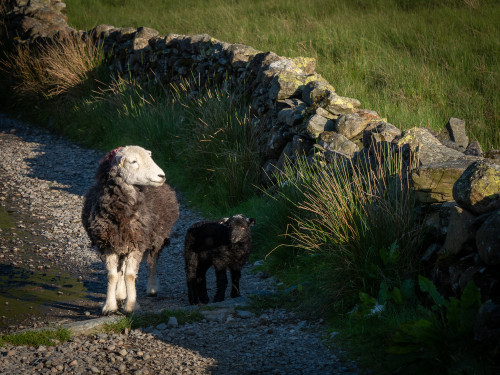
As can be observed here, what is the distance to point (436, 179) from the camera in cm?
512

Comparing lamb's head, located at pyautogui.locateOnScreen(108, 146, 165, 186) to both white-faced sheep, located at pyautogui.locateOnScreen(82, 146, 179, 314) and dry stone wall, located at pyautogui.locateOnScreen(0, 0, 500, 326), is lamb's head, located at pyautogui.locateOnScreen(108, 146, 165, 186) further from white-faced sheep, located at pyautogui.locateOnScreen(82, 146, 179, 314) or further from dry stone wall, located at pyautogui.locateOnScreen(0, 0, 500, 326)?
dry stone wall, located at pyautogui.locateOnScreen(0, 0, 500, 326)

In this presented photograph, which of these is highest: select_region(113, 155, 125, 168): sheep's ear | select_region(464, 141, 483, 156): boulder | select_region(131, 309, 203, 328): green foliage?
select_region(113, 155, 125, 168): sheep's ear

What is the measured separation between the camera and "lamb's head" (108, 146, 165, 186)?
5.71m

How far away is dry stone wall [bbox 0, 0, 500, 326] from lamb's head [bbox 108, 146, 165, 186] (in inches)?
88.7

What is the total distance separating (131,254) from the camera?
5871mm

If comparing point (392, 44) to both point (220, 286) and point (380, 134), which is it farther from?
point (220, 286)

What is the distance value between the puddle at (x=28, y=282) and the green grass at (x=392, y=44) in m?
5.12

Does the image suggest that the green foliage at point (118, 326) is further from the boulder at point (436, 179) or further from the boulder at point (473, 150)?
the boulder at point (473, 150)

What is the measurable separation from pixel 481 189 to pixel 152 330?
3.08 meters

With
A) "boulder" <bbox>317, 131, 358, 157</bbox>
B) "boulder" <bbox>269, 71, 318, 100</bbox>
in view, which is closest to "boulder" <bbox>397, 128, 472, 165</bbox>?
"boulder" <bbox>317, 131, 358, 157</bbox>

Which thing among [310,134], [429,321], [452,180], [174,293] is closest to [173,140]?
[310,134]

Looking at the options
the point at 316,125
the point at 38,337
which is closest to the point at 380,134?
the point at 316,125

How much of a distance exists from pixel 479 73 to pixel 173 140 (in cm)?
577

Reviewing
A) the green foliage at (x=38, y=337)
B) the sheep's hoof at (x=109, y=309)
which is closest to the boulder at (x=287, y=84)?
the sheep's hoof at (x=109, y=309)
